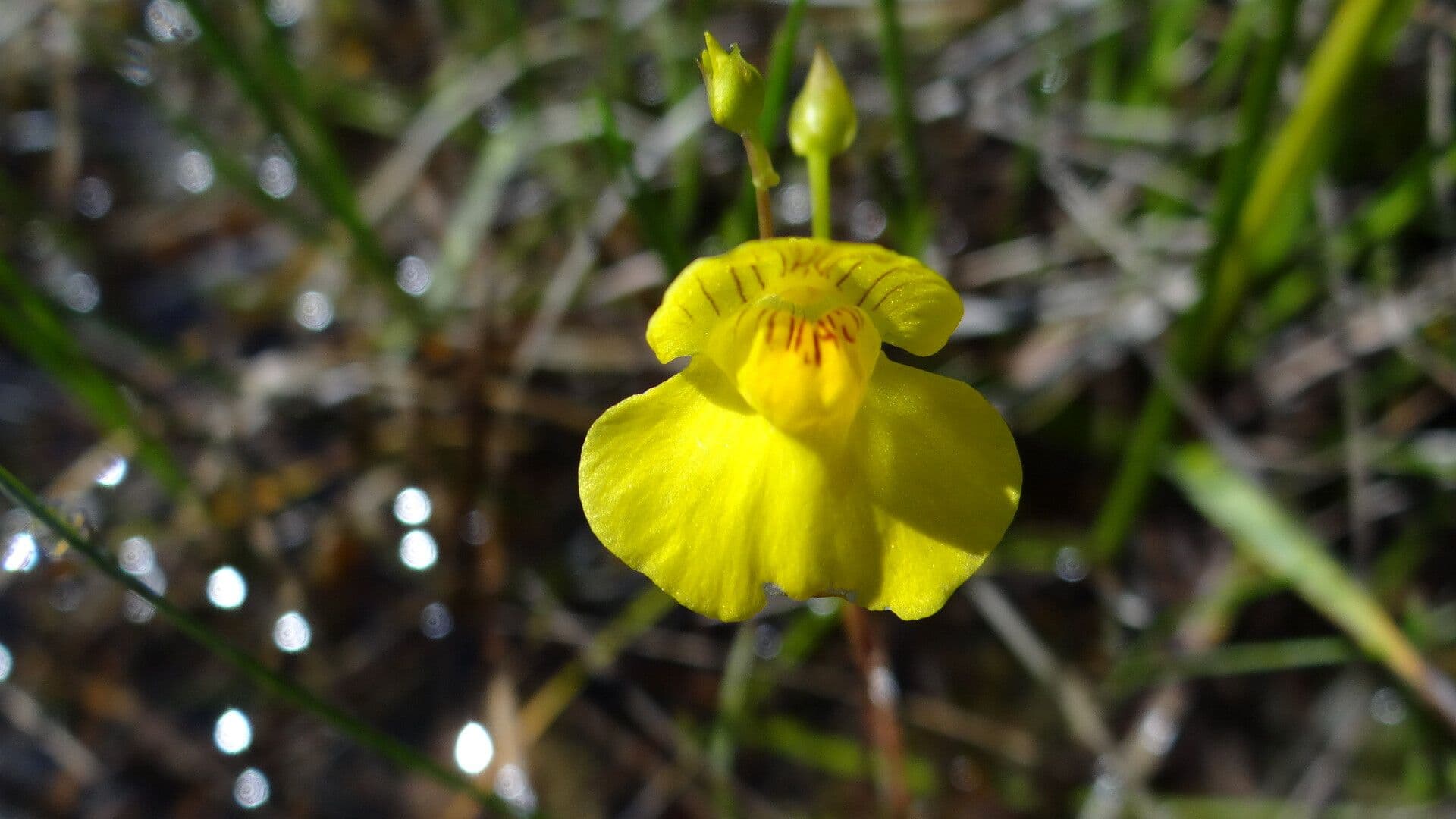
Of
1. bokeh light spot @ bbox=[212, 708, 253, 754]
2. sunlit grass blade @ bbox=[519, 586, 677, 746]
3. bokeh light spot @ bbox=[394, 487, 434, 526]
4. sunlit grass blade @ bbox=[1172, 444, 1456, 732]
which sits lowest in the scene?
bokeh light spot @ bbox=[212, 708, 253, 754]

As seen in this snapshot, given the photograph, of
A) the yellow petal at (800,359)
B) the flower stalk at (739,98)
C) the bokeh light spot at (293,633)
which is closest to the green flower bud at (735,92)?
the flower stalk at (739,98)

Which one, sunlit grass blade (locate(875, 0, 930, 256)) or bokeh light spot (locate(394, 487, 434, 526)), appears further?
bokeh light spot (locate(394, 487, 434, 526))

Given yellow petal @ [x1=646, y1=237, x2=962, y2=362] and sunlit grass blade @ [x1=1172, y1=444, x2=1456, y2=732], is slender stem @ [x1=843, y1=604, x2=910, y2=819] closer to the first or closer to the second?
yellow petal @ [x1=646, y1=237, x2=962, y2=362]

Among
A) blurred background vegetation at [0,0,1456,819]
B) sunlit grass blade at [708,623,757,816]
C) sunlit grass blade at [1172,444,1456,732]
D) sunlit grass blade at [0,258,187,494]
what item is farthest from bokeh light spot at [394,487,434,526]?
sunlit grass blade at [1172,444,1456,732]

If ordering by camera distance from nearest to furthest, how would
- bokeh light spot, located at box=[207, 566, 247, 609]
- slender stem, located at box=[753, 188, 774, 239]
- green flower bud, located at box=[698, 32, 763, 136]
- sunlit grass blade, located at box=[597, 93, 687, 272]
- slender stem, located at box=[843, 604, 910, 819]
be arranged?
green flower bud, located at box=[698, 32, 763, 136]
slender stem, located at box=[753, 188, 774, 239]
sunlit grass blade, located at box=[597, 93, 687, 272]
slender stem, located at box=[843, 604, 910, 819]
bokeh light spot, located at box=[207, 566, 247, 609]

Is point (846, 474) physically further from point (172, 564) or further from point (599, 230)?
point (172, 564)

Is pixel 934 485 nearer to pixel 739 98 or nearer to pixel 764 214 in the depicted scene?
pixel 764 214

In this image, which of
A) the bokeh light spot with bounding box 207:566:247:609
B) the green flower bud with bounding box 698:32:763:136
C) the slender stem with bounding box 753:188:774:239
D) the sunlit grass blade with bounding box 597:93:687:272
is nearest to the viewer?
the green flower bud with bounding box 698:32:763:136
